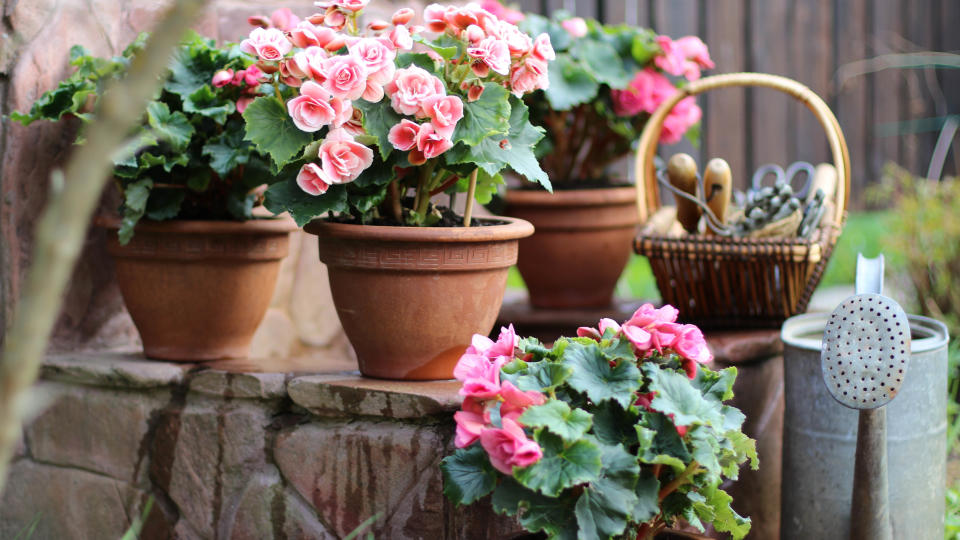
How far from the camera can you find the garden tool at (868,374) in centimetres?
144

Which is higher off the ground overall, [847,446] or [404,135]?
[404,135]

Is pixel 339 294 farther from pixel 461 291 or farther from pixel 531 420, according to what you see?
pixel 531 420

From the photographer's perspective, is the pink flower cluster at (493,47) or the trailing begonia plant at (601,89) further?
the trailing begonia plant at (601,89)

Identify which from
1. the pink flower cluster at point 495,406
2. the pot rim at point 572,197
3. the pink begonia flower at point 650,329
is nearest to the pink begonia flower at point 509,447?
the pink flower cluster at point 495,406

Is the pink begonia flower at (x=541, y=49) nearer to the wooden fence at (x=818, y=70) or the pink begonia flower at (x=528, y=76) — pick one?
the pink begonia flower at (x=528, y=76)

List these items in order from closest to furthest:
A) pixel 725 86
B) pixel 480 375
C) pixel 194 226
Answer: pixel 480 375 < pixel 194 226 < pixel 725 86

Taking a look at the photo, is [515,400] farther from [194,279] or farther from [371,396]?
[194,279]

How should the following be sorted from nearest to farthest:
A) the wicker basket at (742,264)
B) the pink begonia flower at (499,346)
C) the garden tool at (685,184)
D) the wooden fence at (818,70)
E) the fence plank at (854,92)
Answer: the pink begonia flower at (499,346) → the wicker basket at (742,264) → the garden tool at (685,184) → the wooden fence at (818,70) → the fence plank at (854,92)

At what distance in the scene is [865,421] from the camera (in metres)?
1.51

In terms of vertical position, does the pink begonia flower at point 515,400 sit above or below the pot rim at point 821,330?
above

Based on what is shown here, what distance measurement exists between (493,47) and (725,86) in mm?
906

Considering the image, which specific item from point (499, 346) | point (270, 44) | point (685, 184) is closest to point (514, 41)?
point (270, 44)

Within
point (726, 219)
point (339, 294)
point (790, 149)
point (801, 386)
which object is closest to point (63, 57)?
point (339, 294)

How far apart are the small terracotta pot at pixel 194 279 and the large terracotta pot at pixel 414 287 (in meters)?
0.27
